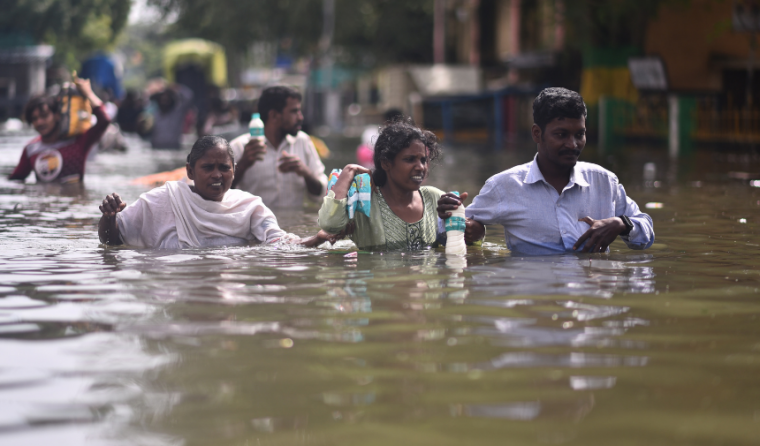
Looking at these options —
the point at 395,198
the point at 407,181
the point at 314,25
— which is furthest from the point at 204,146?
the point at 314,25

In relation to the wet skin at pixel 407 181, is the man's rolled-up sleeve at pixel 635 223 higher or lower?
lower

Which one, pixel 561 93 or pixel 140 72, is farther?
pixel 140 72

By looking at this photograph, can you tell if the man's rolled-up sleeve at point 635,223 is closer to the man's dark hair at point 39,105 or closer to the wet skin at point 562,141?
the wet skin at point 562,141

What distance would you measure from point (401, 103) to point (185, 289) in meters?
39.3

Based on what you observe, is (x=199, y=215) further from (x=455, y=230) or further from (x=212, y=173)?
(x=455, y=230)

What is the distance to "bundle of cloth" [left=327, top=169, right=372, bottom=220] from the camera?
6.51 meters

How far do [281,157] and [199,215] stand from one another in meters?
1.93

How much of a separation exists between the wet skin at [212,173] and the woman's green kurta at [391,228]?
39.7 inches

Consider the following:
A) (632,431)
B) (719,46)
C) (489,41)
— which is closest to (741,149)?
(719,46)

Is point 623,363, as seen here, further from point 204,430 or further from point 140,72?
point 140,72

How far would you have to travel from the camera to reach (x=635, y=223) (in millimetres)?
6406

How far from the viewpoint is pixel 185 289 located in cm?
569

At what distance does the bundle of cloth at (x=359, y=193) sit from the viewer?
6508 mm

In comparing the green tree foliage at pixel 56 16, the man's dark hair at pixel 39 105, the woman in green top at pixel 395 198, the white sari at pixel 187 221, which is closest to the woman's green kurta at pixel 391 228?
the woman in green top at pixel 395 198
